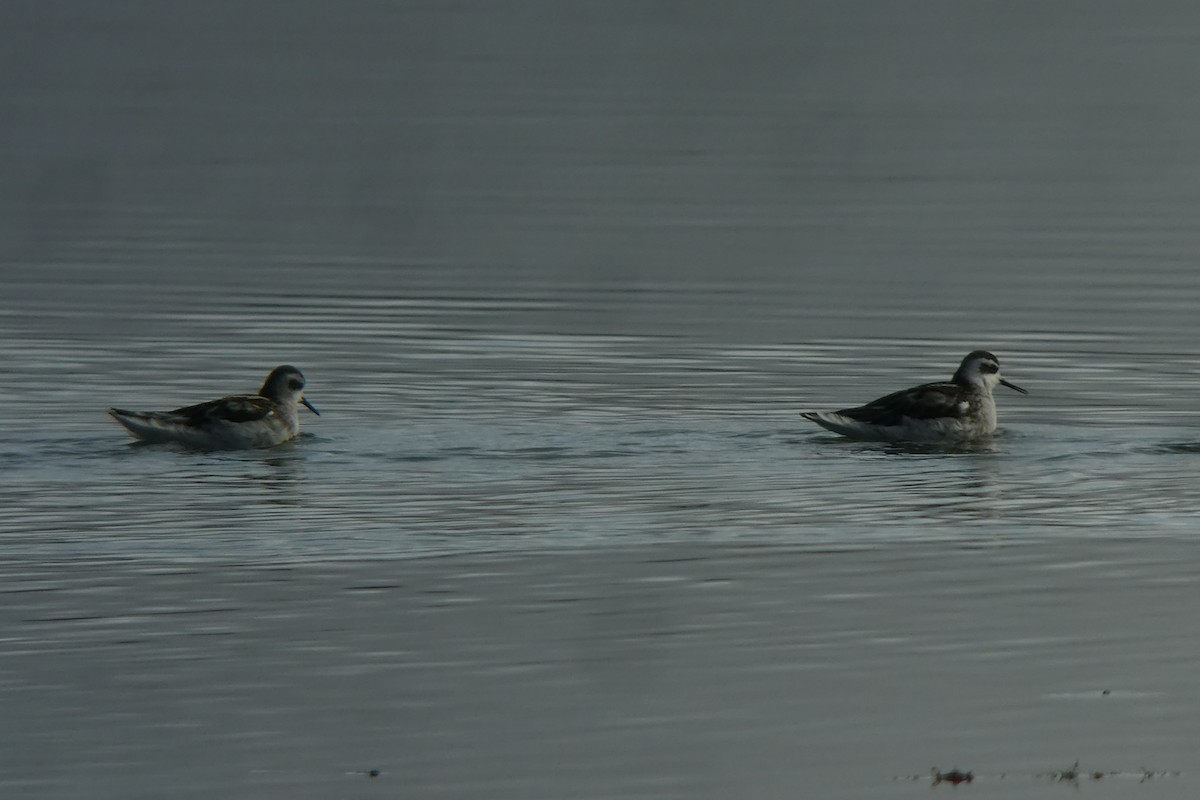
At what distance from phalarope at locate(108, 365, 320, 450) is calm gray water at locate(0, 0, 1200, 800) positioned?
250 mm

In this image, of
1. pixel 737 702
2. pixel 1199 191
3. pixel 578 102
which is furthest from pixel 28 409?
pixel 578 102

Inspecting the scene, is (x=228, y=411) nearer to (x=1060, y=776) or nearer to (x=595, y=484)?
(x=595, y=484)

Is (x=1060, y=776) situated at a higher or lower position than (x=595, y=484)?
lower

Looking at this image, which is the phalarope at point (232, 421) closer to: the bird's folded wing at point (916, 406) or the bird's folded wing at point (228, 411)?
the bird's folded wing at point (228, 411)

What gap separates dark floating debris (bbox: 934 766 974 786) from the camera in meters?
10.7

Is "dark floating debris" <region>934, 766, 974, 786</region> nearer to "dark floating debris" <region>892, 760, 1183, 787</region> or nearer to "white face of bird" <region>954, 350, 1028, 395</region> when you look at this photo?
"dark floating debris" <region>892, 760, 1183, 787</region>

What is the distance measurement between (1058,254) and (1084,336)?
9324 mm

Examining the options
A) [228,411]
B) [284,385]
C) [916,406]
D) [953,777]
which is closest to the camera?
[953,777]

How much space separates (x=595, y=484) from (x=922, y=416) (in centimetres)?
351

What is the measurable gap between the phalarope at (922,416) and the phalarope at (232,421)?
3.76 metres

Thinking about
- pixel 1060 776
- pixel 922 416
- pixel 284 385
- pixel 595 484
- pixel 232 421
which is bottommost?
pixel 1060 776

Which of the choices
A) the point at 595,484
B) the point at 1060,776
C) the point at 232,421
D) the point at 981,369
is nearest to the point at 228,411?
the point at 232,421

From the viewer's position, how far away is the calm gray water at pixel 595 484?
11.6m

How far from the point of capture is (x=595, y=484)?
1819 centimetres
